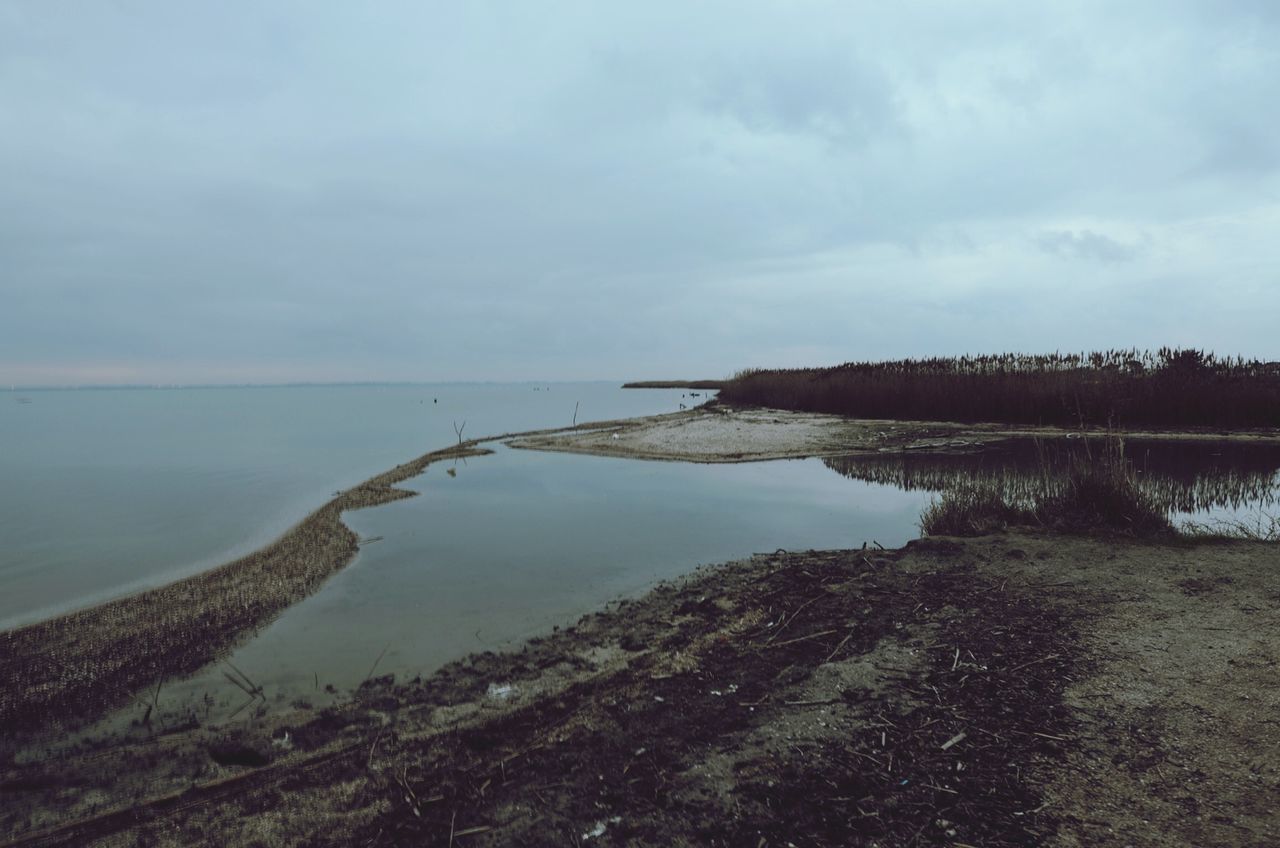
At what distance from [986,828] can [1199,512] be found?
39.3 feet

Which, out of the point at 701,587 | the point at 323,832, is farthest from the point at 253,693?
the point at 701,587

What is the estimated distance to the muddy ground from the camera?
3086mm

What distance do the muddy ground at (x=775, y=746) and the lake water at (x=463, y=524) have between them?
103cm

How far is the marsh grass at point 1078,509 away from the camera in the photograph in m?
8.84

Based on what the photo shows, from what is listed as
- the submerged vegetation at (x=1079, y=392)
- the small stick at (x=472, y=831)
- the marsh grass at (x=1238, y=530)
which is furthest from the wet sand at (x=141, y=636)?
the submerged vegetation at (x=1079, y=392)

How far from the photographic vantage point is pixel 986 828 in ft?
9.69

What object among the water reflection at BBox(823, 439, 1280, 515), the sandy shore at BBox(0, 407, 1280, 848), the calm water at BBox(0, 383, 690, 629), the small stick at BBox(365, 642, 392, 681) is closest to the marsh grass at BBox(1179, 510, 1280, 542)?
the water reflection at BBox(823, 439, 1280, 515)

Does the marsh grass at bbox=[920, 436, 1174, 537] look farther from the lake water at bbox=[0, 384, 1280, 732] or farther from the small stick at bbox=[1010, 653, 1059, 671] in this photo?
the small stick at bbox=[1010, 653, 1059, 671]

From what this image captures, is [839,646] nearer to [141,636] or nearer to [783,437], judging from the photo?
[141,636]

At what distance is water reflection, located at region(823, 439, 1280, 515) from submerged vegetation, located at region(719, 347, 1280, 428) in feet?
10.6

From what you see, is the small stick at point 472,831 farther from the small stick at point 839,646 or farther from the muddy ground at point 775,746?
the small stick at point 839,646

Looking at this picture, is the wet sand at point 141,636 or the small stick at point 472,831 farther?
the wet sand at point 141,636

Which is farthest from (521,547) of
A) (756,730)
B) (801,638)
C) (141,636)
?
(756,730)

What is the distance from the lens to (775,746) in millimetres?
3734
